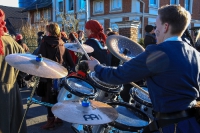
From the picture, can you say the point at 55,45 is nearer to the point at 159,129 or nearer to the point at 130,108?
the point at 130,108

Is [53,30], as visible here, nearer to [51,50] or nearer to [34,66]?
[51,50]

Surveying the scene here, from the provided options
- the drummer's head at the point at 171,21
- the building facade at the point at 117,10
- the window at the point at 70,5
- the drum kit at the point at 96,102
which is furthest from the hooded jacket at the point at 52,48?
the window at the point at 70,5

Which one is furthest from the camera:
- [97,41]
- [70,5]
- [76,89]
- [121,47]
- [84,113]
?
[70,5]

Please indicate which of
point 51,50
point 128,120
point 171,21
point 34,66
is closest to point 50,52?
point 51,50

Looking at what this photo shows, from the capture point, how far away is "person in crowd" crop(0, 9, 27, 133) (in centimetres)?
270

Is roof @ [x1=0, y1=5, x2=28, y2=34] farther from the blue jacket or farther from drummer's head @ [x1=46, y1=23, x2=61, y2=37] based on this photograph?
the blue jacket

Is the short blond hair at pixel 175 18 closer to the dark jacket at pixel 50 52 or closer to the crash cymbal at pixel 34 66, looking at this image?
the crash cymbal at pixel 34 66

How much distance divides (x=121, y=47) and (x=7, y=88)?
1.33 m

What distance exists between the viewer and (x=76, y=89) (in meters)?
3.24

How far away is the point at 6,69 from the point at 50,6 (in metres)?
24.5

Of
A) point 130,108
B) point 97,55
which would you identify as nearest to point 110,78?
point 130,108

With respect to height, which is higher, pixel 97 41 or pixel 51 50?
pixel 97 41

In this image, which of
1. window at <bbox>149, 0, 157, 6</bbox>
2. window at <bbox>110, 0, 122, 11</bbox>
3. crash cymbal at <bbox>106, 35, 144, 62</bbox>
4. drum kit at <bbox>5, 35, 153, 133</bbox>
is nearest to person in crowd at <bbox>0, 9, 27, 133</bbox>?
drum kit at <bbox>5, 35, 153, 133</bbox>

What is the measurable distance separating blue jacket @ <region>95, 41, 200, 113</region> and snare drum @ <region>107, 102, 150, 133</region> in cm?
47
